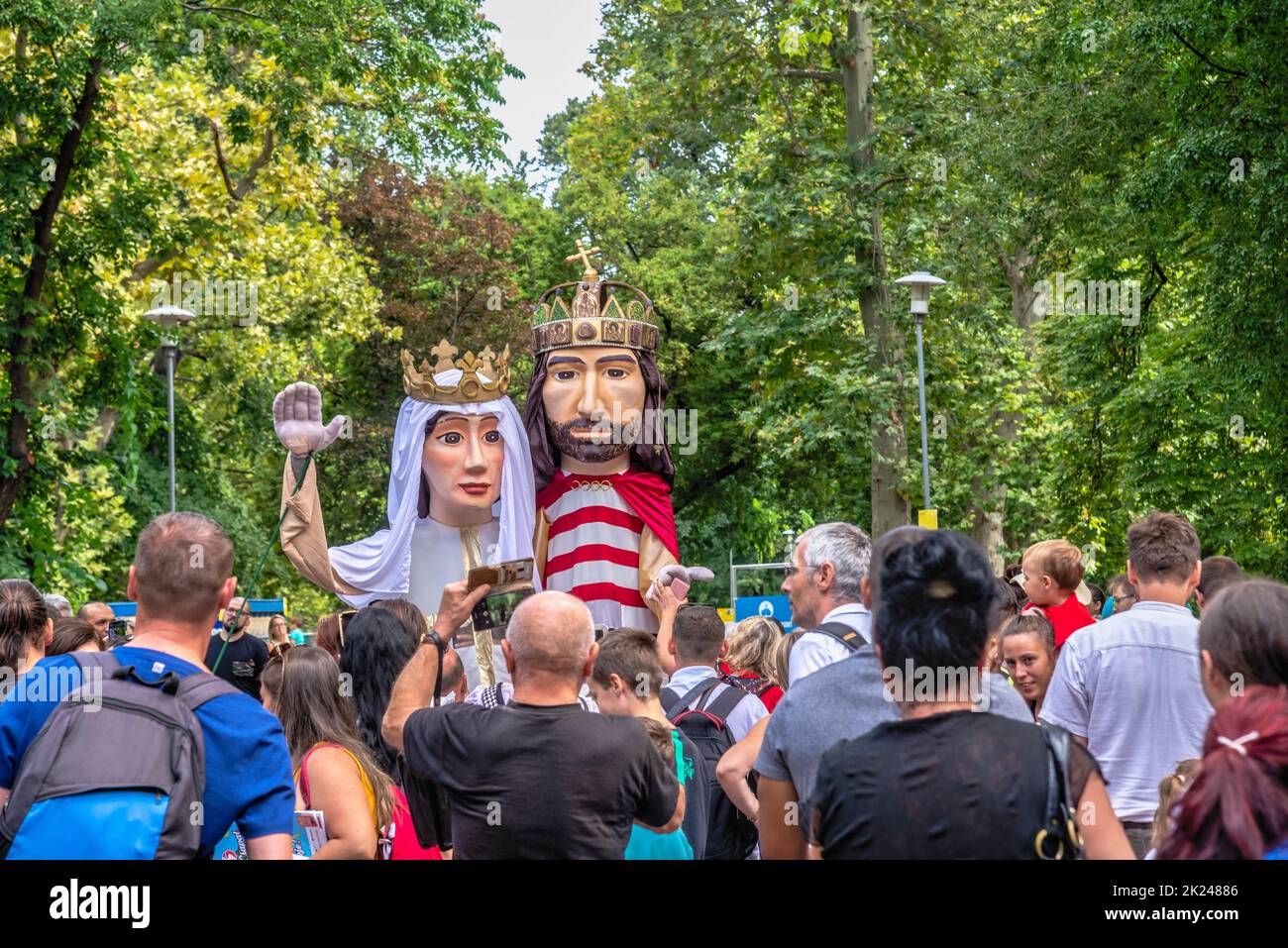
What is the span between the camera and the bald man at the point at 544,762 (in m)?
4.15

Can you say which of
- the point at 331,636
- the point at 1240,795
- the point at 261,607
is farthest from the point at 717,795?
the point at 261,607

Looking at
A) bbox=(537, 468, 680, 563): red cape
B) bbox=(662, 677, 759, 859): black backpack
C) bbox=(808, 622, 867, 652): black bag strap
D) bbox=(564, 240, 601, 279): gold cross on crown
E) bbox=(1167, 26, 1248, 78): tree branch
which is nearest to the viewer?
bbox=(808, 622, 867, 652): black bag strap

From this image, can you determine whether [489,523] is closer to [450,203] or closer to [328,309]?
[328,309]

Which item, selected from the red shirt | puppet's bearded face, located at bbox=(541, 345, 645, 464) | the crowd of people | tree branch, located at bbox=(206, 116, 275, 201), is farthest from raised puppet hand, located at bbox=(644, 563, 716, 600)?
tree branch, located at bbox=(206, 116, 275, 201)

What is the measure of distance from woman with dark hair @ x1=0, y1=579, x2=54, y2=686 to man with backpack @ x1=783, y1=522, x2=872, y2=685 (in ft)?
8.75

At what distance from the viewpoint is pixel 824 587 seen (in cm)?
473

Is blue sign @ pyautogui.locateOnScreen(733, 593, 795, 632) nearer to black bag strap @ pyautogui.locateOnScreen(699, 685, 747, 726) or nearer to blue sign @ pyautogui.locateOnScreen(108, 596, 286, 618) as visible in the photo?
blue sign @ pyautogui.locateOnScreen(108, 596, 286, 618)

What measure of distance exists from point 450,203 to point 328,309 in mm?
6149

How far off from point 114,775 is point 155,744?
4.2 inches

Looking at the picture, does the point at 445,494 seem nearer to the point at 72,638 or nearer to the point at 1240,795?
the point at 72,638

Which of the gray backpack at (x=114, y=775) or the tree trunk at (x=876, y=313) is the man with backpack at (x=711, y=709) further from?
the tree trunk at (x=876, y=313)

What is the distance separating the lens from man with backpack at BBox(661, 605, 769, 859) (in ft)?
19.4

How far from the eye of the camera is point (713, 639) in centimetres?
639

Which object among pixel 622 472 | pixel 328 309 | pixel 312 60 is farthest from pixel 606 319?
pixel 328 309
